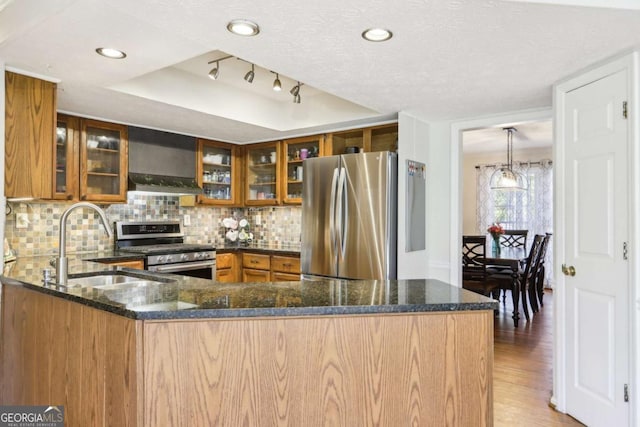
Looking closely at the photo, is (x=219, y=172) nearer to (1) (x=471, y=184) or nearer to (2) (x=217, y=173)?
(2) (x=217, y=173)

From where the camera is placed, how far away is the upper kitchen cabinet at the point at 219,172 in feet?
15.4

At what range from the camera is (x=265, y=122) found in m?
4.23

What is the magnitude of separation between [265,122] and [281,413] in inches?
128

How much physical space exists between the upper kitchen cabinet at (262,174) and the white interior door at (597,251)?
2.99 metres

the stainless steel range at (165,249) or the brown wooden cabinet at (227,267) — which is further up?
the stainless steel range at (165,249)

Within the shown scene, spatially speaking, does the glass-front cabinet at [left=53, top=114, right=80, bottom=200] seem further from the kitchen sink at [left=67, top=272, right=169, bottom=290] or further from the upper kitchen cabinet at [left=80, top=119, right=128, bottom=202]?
the kitchen sink at [left=67, top=272, right=169, bottom=290]

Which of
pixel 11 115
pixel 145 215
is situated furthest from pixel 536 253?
pixel 11 115

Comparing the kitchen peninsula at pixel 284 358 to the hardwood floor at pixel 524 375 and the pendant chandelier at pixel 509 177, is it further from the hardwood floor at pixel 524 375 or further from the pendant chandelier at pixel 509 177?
the pendant chandelier at pixel 509 177

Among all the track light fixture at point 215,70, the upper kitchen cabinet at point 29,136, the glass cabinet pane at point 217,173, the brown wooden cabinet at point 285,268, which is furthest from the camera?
the glass cabinet pane at point 217,173

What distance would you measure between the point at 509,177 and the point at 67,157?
5356 mm

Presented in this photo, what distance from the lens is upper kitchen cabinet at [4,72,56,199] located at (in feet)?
8.24

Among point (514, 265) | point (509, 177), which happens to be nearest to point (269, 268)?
point (514, 265)

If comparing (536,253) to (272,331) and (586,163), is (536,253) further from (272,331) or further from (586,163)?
(272,331)

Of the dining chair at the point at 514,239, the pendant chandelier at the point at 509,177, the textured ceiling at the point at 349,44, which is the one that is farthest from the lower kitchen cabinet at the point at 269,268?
the dining chair at the point at 514,239
